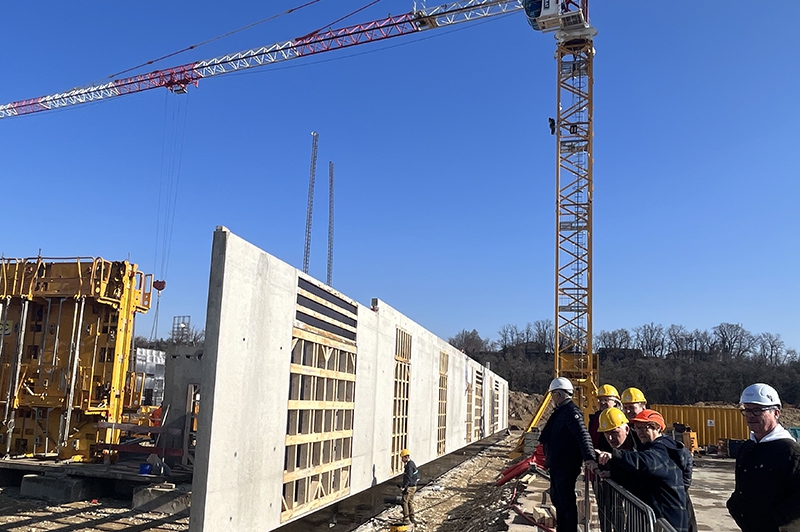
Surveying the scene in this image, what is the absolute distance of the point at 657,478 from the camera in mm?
4609

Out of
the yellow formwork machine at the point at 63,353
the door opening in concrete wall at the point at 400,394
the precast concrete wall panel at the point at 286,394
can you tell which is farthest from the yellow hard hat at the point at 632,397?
the yellow formwork machine at the point at 63,353

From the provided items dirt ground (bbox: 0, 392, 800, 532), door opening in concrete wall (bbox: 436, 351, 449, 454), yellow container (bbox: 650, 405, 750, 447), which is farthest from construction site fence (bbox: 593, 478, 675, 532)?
yellow container (bbox: 650, 405, 750, 447)

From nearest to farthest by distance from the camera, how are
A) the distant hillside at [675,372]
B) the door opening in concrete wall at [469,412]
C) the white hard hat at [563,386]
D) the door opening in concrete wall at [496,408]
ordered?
the white hard hat at [563,386] → the door opening in concrete wall at [469,412] → the door opening in concrete wall at [496,408] → the distant hillside at [675,372]

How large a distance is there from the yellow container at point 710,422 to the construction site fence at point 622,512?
96.0 ft

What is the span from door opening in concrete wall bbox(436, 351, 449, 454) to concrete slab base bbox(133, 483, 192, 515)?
32.1 ft

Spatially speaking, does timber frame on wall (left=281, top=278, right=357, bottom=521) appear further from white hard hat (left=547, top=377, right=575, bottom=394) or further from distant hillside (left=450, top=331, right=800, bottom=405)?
distant hillside (left=450, top=331, right=800, bottom=405)

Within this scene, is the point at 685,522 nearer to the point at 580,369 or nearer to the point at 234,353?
the point at 234,353

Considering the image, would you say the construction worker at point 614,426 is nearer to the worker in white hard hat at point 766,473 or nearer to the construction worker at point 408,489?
the worker in white hard hat at point 766,473

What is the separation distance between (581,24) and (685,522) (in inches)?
1208

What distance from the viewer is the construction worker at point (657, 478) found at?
4547mm

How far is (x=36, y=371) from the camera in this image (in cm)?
1423

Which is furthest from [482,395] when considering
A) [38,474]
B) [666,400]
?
[666,400]

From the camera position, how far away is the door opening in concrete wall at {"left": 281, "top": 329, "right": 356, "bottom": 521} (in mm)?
8328

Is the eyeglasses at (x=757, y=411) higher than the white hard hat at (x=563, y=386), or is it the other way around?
the white hard hat at (x=563, y=386)
